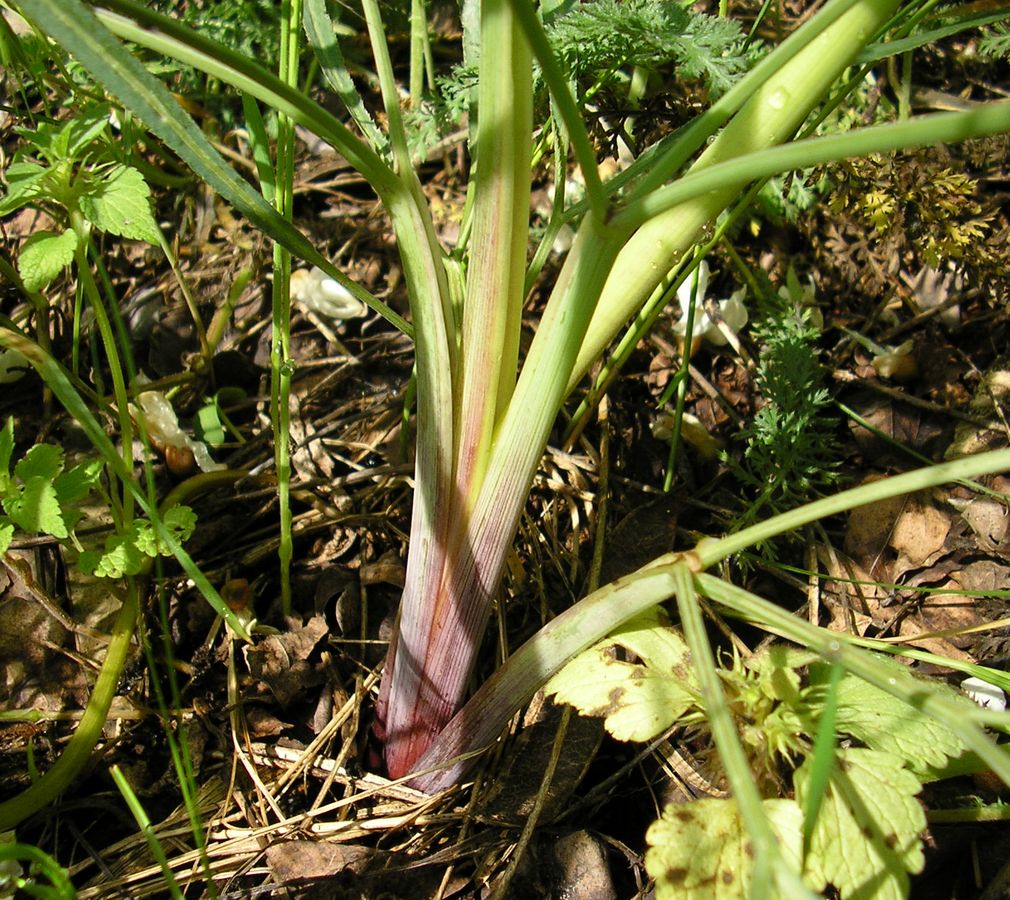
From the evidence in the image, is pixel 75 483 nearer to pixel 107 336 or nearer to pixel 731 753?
pixel 107 336

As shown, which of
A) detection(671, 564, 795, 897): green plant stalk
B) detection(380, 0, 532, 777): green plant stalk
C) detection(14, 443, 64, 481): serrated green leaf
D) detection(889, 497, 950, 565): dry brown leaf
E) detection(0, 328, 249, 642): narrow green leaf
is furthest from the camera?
detection(889, 497, 950, 565): dry brown leaf

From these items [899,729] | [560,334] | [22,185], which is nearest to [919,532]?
[899,729]

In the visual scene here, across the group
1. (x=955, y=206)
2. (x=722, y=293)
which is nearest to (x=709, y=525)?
(x=722, y=293)

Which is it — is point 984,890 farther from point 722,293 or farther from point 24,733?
point 24,733

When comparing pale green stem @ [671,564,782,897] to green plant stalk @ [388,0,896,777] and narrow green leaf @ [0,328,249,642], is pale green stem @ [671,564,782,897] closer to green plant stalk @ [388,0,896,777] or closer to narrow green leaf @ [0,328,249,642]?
green plant stalk @ [388,0,896,777]

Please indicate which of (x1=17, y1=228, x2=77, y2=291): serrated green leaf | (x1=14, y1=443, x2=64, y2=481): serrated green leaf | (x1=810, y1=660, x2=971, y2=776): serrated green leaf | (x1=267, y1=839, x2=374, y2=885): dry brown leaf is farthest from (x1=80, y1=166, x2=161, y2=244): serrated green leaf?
(x1=810, y1=660, x2=971, y2=776): serrated green leaf

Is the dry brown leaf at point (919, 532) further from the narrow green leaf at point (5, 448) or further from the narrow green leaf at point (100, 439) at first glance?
the narrow green leaf at point (5, 448)

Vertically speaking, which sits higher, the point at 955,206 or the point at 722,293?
the point at 955,206
